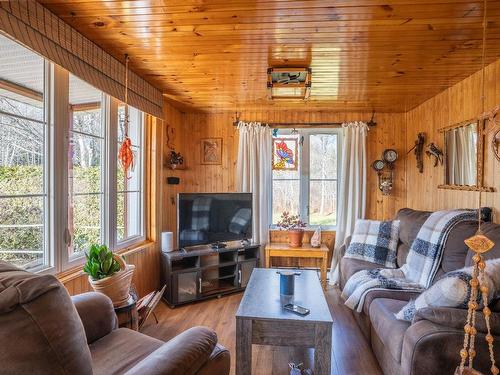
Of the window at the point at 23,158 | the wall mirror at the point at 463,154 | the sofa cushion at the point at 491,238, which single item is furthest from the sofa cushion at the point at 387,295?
the window at the point at 23,158

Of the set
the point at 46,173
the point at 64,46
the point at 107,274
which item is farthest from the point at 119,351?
the point at 64,46

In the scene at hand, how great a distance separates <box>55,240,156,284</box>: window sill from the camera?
2.17 m

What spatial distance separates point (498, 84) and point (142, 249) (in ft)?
11.2

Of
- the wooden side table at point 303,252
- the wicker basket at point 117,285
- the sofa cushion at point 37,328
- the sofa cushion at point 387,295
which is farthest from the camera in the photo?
the wooden side table at point 303,252

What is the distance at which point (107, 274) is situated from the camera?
2.09m

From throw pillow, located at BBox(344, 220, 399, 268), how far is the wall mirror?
72cm

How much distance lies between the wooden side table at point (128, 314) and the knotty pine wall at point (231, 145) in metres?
1.83

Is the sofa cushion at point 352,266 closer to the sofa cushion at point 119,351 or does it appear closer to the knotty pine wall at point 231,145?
the knotty pine wall at point 231,145

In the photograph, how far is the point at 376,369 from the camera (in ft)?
7.39

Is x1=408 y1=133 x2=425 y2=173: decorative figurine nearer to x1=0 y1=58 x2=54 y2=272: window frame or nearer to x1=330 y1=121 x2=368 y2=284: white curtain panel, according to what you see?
x1=330 y1=121 x2=368 y2=284: white curtain panel

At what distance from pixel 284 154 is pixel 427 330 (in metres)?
3.00

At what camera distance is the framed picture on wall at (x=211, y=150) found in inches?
174

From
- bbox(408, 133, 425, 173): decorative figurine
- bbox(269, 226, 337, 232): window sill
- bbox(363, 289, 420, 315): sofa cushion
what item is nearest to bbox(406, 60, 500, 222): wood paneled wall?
bbox(408, 133, 425, 173): decorative figurine

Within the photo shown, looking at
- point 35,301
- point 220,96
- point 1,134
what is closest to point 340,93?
point 220,96
